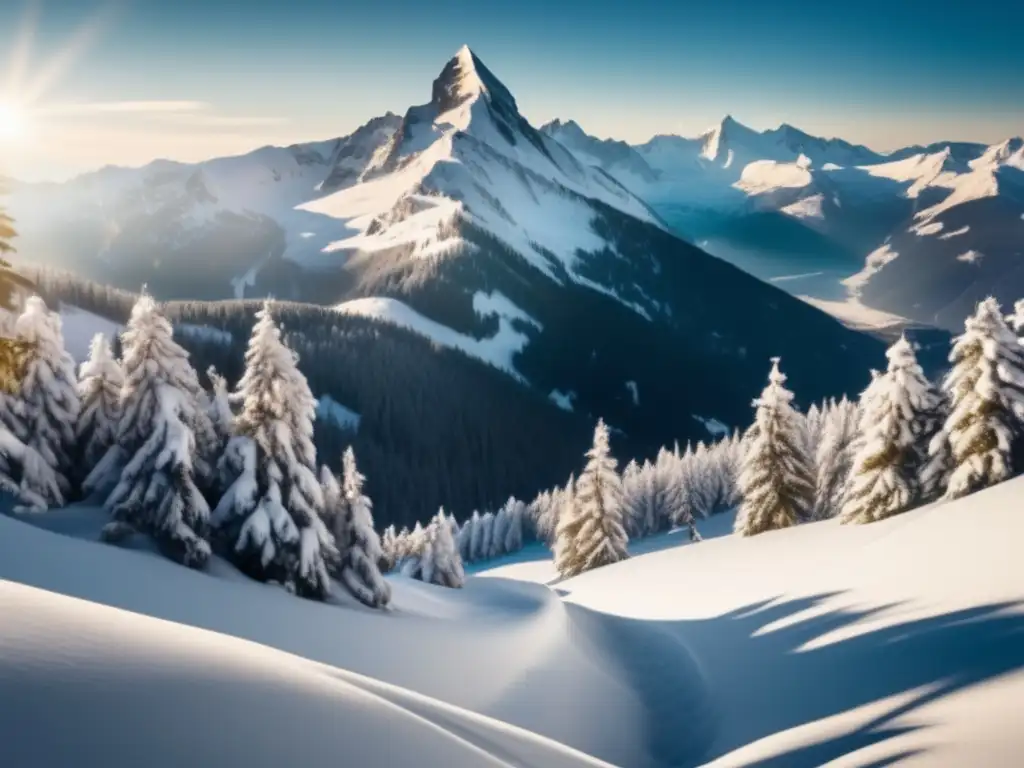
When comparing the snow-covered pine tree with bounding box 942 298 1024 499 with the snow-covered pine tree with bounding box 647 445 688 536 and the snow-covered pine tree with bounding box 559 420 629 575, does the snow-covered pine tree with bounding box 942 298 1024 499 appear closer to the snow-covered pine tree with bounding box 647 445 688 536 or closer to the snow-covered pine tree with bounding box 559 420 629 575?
the snow-covered pine tree with bounding box 559 420 629 575

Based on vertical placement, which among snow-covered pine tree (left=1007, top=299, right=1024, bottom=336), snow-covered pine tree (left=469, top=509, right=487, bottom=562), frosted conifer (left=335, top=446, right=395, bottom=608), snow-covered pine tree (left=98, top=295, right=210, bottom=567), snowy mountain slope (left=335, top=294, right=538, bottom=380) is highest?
snowy mountain slope (left=335, top=294, right=538, bottom=380)

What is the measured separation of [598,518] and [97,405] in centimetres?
3029

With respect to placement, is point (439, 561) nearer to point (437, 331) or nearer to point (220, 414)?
point (220, 414)

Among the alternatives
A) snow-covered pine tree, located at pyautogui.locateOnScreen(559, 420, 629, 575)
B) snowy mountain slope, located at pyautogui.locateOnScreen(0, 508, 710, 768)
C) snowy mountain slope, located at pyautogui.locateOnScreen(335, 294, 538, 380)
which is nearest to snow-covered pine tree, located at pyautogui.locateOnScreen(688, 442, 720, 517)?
snow-covered pine tree, located at pyautogui.locateOnScreen(559, 420, 629, 575)

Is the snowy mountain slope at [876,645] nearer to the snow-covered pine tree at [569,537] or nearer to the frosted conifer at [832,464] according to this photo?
the snow-covered pine tree at [569,537]

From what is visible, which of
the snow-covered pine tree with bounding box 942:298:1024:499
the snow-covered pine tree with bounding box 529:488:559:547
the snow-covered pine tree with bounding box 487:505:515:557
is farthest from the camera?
the snow-covered pine tree with bounding box 487:505:515:557

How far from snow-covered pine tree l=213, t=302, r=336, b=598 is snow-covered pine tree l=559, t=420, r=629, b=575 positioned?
81.8ft

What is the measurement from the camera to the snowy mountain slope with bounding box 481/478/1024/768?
8891 millimetres

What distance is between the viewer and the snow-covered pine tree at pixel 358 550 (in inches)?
824

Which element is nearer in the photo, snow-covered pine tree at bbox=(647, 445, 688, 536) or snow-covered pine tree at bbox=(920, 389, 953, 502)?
snow-covered pine tree at bbox=(920, 389, 953, 502)

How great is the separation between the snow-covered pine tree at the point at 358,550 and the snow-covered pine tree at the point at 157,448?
161 inches

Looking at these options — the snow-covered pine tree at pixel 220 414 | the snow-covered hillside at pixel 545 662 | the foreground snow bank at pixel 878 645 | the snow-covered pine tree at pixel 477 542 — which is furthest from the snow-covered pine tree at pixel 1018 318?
the snow-covered pine tree at pixel 477 542

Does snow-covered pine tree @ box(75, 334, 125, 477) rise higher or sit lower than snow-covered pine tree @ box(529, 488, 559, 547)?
higher

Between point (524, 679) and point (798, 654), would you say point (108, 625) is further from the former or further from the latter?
point (798, 654)
